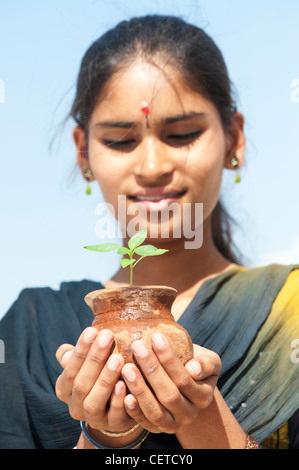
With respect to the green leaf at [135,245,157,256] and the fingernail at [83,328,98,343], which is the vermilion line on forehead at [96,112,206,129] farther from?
the fingernail at [83,328,98,343]

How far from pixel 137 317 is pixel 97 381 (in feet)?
0.64

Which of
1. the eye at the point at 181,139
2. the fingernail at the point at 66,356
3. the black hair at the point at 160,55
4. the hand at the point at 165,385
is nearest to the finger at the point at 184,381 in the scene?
the hand at the point at 165,385

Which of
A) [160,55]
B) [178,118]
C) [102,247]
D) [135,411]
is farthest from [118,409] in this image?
[160,55]

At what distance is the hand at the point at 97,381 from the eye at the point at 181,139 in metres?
1.13

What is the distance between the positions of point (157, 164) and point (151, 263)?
56cm

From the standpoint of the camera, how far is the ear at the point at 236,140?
2.76 meters

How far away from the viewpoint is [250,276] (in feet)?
8.30

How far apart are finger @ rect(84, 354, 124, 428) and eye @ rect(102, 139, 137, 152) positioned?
118 centimetres

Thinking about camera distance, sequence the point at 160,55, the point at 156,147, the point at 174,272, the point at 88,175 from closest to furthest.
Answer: the point at 156,147, the point at 160,55, the point at 174,272, the point at 88,175

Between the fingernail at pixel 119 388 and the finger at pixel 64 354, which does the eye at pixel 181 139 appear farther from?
the fingernail at pixel 119 388

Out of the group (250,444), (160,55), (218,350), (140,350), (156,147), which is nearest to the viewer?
(140,350)

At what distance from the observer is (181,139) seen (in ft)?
7.83

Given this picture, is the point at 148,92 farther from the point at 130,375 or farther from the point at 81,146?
the point at 130,375
